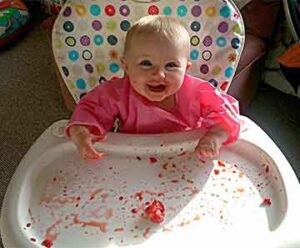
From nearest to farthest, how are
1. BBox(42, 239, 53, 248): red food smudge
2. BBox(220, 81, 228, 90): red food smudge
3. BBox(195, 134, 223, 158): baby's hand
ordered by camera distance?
1. BBox(42, 239, 53, 248): red food smudge
2. BBox(195, 134, 223, 158): baby's hand
3. BBox(220, 81, 228, 90): red food smudge

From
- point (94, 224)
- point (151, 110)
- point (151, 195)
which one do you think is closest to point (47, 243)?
point (94, 224)

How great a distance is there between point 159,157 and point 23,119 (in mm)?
731

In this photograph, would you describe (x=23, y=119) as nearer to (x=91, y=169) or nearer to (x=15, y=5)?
(x=15, y=5)

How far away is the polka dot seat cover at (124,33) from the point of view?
39.4 inches

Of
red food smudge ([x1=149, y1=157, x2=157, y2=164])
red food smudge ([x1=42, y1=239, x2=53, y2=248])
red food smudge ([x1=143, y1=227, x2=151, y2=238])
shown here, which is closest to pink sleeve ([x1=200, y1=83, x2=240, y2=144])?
red food smudge ([x1=149, y1=157, x2=157, y2=164])

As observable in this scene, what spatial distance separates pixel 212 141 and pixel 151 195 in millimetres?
135

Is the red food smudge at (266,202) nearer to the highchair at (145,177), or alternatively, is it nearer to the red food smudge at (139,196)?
the highchair at (145,177)

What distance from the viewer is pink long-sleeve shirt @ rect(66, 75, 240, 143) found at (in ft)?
3.14

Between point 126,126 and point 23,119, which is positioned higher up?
point 126,126

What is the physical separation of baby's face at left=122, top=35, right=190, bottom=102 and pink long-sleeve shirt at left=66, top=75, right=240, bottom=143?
49 millimetres

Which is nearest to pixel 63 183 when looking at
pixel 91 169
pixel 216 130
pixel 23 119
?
pixel 91 169

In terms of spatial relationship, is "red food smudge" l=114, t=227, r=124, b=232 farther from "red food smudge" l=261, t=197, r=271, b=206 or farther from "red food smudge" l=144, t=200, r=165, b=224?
"red food smudge" l=261, t=197, r=271, b=206

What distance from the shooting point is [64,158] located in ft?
3.18

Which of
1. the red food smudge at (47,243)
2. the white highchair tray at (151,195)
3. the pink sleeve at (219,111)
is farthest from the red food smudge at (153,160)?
the red food smudge at (47,243)
